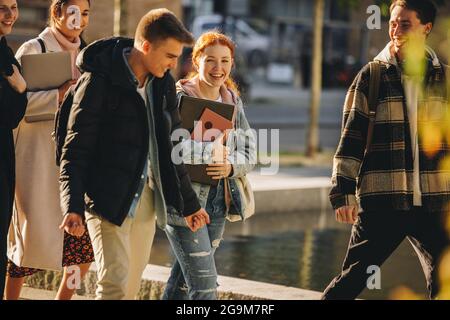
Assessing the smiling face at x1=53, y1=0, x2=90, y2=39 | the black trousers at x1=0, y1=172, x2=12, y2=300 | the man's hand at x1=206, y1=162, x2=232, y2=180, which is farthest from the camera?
the smiling face at x1=53, y1=0, x2=90, y2=39

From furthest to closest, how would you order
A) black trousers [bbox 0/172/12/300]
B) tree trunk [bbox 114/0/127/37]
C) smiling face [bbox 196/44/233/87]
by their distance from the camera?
tree trunk [bbox 114/0/127/37] < smiling face [bbox 196/44/233/87] < black trousers [bbox 0/172/12/300]

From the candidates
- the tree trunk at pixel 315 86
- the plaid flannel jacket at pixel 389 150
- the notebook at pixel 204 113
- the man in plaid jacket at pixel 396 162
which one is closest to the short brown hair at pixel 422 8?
the man in plaid jacket at pixel 396 162

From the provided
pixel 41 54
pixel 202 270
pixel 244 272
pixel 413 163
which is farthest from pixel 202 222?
pixel 244 272

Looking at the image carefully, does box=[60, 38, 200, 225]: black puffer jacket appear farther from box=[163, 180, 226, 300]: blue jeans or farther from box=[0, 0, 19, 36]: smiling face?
box=[0, 0, 19, 36]: smiling face

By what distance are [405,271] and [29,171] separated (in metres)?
3.70

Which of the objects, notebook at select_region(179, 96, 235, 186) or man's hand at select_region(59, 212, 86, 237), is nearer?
man's hand at select_region(59, 212, 86, 237)

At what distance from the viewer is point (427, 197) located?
538 cm

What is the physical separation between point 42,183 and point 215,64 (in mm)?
1201

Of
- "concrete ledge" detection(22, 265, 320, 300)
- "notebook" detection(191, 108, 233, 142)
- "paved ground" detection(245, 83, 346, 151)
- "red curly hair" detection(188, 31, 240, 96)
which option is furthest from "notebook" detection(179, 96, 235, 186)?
"paved ground" detection(245, 83, 346, 151)

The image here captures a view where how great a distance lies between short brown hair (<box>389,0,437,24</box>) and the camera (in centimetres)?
539

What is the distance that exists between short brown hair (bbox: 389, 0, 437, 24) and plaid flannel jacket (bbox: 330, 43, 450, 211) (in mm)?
193

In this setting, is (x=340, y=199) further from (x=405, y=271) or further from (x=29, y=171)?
(x=405, y=271)

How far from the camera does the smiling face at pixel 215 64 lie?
19.1 ft

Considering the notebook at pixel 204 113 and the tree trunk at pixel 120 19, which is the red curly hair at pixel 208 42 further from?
the tree trunk at pixel 120 19
